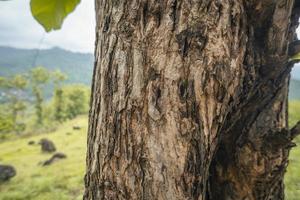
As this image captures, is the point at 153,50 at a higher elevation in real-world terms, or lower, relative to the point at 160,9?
lower

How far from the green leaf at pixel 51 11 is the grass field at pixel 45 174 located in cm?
964

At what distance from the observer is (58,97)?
4347 centimetres

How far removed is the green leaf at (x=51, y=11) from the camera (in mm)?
1075

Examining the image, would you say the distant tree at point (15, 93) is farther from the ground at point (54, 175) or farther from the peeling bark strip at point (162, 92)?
the peeling bark strip at point (162, 92)

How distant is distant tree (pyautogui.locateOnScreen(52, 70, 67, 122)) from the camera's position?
4313 centimetres

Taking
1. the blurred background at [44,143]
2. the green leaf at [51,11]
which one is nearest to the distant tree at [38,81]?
the blurred background at [44,143]

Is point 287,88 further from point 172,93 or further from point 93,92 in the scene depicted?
point 93,92

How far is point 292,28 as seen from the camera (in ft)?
3.92

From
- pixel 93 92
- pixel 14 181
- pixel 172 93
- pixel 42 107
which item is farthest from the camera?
pixel 42 107

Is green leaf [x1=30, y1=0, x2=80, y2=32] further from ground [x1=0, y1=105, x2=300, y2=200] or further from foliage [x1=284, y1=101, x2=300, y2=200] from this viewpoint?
ground [x1=0, y1=105, x2=300, y2=200]

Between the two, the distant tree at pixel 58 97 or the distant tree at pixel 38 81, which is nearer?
the distant tree at pixel 38 81

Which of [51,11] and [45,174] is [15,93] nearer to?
[45,174]

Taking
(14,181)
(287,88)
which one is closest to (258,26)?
(287,88)

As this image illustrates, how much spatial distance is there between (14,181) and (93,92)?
50.0ft
